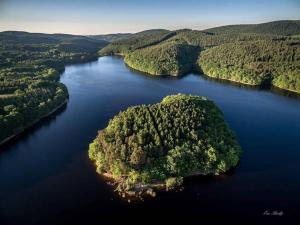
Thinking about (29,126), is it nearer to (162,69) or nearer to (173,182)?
(173,182)

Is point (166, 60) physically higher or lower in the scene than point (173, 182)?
higher

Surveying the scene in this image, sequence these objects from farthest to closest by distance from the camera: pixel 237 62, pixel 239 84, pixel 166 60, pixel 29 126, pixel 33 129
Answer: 1. pixel 166 60
2. pixel 237 62
3. pixel 239 84
4. pixel 29 126
5. pixel 33 129

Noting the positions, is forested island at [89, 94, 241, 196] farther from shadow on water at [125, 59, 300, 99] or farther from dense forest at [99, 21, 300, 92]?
dense forest at [99, 21, 300, 92]

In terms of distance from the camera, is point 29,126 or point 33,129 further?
point 29,126

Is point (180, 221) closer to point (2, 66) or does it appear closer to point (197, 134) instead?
point (197, 134)

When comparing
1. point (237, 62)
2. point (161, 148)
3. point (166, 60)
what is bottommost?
point (161, 148)

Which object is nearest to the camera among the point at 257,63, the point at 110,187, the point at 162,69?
the point at 110,187

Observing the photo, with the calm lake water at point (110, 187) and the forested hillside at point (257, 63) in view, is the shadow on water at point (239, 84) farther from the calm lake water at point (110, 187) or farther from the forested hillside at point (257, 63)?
the calm lake water at point (110, 187)

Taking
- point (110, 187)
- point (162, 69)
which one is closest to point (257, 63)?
point (162, 69)
